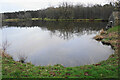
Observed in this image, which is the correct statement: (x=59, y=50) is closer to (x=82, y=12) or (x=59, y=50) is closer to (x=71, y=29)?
(x=71, y=29)

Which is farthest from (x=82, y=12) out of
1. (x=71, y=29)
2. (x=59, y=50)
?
(x=59, y=50)

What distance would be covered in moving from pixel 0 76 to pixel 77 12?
8162cm

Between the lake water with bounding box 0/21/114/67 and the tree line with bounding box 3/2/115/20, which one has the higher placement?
the tree line with bounding box 3/2/115/20

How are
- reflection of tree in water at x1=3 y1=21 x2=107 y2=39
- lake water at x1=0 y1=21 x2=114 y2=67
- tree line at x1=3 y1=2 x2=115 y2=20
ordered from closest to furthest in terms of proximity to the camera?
1. lake water at x1=0 y1=21 x2=114 y2=67
2. reflection of tree in water at x1=3 y1=21 x2=107 y2=39
3. tree line at x1=3 y1=2 x2=115 y2=20

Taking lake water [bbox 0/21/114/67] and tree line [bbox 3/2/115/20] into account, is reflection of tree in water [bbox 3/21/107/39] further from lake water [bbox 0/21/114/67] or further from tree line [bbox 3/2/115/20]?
tree line [bbox 3/2/115/20]

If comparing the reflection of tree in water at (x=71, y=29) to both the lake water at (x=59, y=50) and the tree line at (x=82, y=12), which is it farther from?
the tree line at (x=82, y=12)

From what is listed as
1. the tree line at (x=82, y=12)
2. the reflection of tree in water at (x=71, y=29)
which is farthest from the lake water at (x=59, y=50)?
the tree line at (x=82, y=12)

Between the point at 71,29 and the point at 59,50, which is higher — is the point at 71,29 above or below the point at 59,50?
above

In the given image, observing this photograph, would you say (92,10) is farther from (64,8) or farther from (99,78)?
(99,78)

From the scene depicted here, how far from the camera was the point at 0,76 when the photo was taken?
22.0 feet

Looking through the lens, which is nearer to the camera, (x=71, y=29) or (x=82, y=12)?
(x=71, y=29)

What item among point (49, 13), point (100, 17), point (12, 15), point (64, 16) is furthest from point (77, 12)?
point (12, 15)

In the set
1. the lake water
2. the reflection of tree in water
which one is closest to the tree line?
the reflection of tree in water

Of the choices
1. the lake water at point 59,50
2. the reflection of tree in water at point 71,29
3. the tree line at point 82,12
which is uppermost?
the tree line at point 82,12
